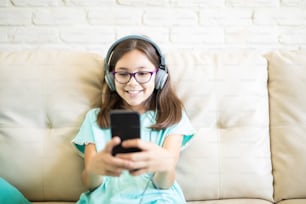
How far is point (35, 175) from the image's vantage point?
45.2 inches

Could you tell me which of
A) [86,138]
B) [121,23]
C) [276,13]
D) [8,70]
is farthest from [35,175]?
[276,13]

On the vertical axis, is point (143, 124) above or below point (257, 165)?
above

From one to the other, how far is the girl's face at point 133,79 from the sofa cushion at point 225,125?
16cm

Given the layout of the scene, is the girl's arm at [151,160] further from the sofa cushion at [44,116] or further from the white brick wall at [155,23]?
the white brick wall at [155,23]

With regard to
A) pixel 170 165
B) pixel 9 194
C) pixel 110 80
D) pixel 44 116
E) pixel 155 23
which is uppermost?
pixel 155 23

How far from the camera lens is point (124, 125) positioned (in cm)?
79

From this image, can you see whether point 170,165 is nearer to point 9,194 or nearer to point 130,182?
point 130,182

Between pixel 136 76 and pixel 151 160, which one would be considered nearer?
pixel 151 160

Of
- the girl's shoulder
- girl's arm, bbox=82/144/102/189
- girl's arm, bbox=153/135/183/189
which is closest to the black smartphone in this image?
girl's arm, bbox=153/135/183/189

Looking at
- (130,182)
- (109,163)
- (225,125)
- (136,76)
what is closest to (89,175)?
(130,182)

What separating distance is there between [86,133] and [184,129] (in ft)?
1.05

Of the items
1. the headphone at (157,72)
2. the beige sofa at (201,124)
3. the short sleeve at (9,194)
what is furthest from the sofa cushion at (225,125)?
the short sleeve at (9,194)

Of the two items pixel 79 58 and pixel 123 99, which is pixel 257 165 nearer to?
pixel 123 99

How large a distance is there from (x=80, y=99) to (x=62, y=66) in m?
0.14
